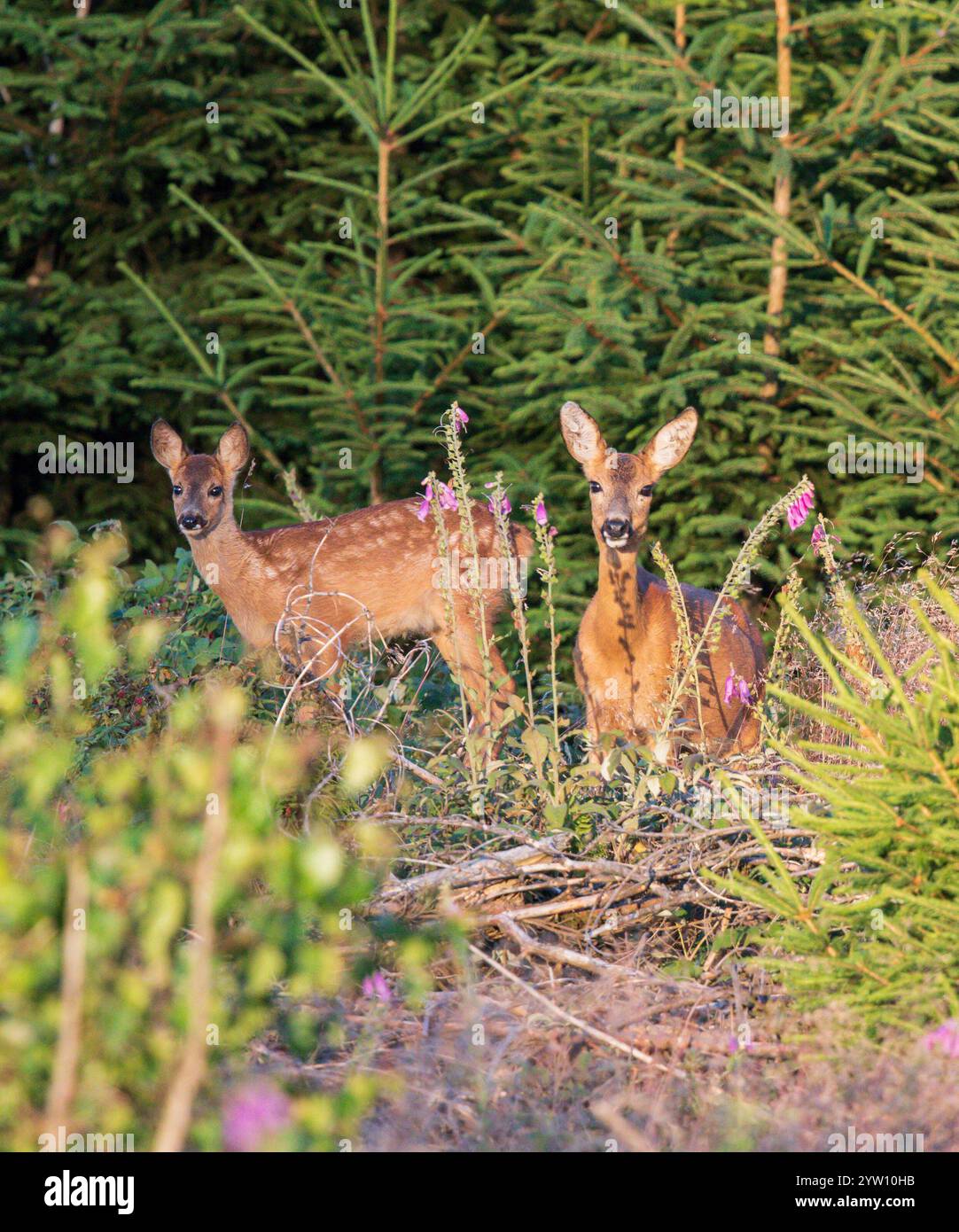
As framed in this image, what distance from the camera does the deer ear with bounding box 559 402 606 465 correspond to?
6711 mm

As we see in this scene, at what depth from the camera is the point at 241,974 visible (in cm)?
254

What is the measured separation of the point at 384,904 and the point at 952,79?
24.2 ft

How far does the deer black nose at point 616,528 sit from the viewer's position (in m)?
6.22

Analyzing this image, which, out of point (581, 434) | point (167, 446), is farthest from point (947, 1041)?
point (167, 446)

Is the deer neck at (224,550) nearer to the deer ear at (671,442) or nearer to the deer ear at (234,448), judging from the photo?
the deer ear at (234,448)

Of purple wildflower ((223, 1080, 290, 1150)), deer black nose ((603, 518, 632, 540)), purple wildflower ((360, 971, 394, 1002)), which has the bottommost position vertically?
purple wildflower ((223, 1080, 290, 1150))

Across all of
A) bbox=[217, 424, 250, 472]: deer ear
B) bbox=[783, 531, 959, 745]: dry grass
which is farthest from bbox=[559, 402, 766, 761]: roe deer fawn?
bbox=[217, 424, 250, 472]: deer ear

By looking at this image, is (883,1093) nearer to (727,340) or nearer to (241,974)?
(241,974)

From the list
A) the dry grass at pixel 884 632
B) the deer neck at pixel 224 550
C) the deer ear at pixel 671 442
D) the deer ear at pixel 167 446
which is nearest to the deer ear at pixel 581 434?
the deer ear at pixel 671 442

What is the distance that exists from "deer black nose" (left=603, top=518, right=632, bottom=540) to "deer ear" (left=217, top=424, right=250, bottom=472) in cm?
203

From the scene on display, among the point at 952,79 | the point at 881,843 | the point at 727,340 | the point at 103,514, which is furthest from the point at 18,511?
the point at 881,843

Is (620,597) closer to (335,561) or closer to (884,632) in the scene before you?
(884,632)

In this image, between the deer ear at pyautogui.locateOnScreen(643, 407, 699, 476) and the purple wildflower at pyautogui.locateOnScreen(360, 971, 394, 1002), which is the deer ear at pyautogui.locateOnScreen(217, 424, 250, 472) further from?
the purple wildflower at pyautogui.locateOnScreen(360, 971, 394, 1002)

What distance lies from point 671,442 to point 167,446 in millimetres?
2422
